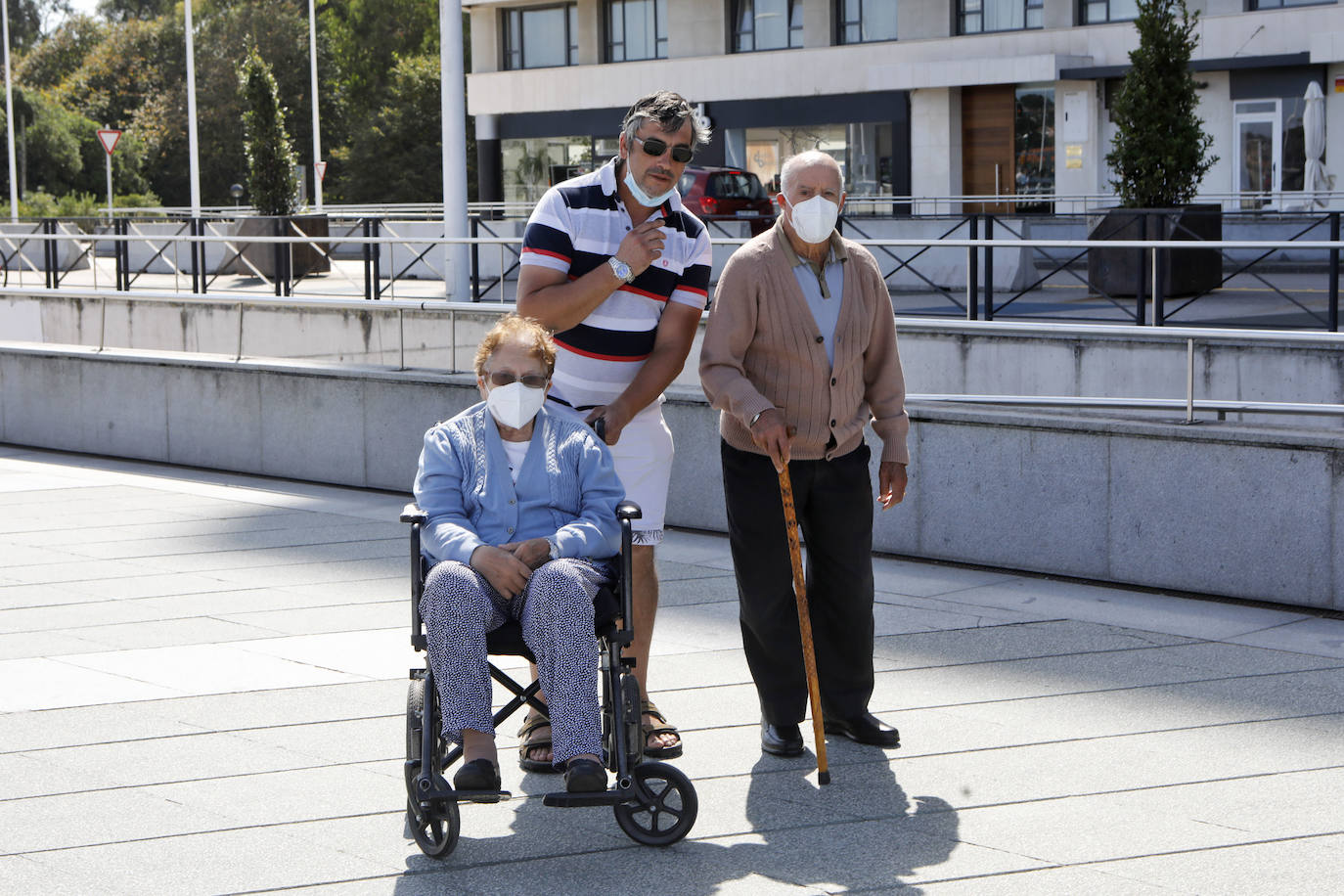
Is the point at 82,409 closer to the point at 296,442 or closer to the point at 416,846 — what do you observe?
the point at 296,442

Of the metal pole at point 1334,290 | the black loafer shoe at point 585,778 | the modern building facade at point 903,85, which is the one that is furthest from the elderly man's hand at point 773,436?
the modern building facade at point 903,85

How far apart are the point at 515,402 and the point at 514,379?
7cm

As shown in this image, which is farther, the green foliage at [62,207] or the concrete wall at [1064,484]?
the green foliage at [62,207]

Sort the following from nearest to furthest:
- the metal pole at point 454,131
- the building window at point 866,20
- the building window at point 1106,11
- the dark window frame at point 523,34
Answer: the metal pole at point 454,131, the building window at point 1106,11, the building window at point 866,20, the dark window frame at point 523,34

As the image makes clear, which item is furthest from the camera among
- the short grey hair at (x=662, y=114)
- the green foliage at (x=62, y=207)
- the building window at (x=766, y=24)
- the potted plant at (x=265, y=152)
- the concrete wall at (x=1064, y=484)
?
the green foliage at (x=62, y=207)

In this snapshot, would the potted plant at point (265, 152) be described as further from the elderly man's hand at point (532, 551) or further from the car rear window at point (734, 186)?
the elderly man's hand at point (532, 551)

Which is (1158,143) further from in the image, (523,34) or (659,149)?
(523,34)

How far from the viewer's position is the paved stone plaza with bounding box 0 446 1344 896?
4453mm

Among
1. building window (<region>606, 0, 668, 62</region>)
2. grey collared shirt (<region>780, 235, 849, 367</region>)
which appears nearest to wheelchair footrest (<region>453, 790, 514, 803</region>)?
grey collared shirt (<region>780, 235, 849, 367</region>)

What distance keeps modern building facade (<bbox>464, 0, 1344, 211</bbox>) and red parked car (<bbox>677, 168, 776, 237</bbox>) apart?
5653 mm

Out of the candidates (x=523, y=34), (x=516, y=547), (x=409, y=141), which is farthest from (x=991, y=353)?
(x=409, y=141)

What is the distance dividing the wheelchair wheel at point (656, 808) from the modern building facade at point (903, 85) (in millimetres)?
27487

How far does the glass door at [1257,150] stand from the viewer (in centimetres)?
3391

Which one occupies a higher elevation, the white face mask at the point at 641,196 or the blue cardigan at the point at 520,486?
the white face mask at the point at 641,196
